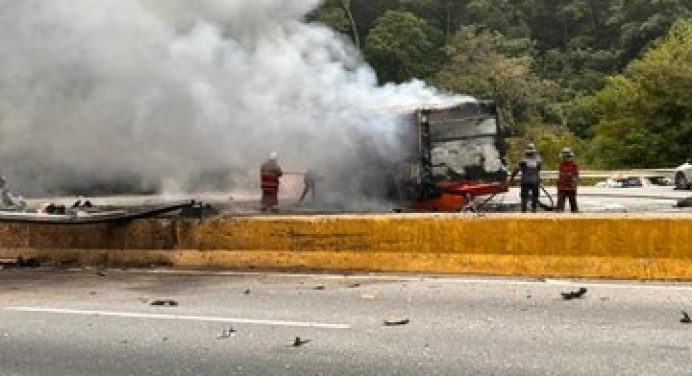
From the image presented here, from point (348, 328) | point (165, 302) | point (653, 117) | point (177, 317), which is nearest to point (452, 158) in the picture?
point (165, 302)

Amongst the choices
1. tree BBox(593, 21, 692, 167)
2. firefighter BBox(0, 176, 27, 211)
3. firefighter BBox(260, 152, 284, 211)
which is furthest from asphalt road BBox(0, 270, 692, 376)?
tree BBox(593, 21, 692, 167)

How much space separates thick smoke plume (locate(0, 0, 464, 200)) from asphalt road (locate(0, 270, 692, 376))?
305 cm

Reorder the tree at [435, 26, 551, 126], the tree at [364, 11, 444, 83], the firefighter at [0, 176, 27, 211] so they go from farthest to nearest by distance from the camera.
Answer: the tree at [435, 26, 551, 126], the tree at [364, 11, 444, 83], the firefighter at [0, 176, 27, 211]

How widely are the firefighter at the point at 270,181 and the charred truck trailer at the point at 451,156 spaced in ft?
7.24

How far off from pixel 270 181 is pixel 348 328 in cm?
827

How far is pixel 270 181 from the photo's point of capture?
50.1 ft

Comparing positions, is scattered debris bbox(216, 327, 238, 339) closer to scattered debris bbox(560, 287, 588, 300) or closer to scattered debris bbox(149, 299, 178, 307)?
scattered debris bbox(149, 299, 178, 307)

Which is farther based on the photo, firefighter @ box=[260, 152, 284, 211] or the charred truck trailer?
the charred truck trailer

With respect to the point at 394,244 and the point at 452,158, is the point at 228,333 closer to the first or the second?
the point at 394,244

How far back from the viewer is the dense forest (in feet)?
139

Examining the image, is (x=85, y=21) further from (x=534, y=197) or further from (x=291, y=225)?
(x=534, y=197)

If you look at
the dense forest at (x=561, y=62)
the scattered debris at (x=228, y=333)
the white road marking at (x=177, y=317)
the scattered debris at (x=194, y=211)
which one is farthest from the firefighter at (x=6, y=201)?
the scattered debris at (x=228, y=333)

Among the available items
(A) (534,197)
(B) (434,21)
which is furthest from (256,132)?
(B) (434,21)

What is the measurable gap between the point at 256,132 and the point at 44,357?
7.38 metres
